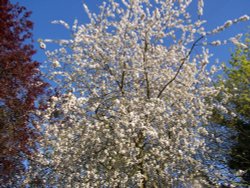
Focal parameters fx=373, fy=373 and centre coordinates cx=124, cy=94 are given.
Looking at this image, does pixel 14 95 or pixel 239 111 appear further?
pixel 239 111

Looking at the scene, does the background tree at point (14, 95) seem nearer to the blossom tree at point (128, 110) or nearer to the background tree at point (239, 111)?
the blossom tree at point (128, 110)

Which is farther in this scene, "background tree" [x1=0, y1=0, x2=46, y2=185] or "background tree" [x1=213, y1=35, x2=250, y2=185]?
"background tree" [x1=213, y1=35, x2=250, y2=185]

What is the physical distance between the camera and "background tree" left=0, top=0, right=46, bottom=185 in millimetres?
9195

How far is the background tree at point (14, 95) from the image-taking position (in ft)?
30.2

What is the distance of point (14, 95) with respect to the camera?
9820 mm

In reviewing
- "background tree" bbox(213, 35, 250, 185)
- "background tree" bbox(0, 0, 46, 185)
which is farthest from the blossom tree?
"background tree" bbox(213, 35, 250, 185)

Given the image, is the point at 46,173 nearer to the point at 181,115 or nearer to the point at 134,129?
the point at 134,129

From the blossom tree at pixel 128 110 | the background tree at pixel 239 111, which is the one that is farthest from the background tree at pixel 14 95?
the background tree at pixel 239 111

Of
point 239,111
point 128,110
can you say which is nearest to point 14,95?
point 128,110

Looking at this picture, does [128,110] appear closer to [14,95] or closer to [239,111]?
[14,95]

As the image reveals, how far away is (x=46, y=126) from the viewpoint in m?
9.19

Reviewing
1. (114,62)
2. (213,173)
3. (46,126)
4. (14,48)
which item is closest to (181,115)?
(213,173)

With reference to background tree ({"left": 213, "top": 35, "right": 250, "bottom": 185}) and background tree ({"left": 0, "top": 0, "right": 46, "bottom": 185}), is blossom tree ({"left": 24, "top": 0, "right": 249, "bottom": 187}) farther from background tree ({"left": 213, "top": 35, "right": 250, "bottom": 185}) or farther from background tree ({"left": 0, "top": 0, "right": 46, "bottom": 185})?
background tree ({"left": 213, "top": 35, "right": 250, "bottom": 185})

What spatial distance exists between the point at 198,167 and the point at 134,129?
5.97 ft
